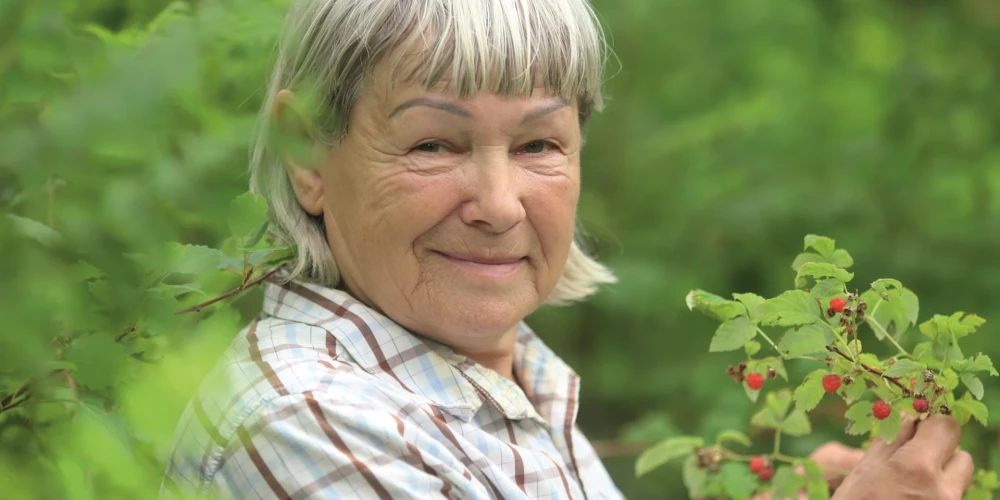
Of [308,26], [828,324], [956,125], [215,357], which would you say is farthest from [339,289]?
[956,125]

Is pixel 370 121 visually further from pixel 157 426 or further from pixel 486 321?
pixel 157 426

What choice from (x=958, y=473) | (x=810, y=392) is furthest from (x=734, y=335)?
(x=958, y=473)

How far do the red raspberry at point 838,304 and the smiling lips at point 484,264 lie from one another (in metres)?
0.58

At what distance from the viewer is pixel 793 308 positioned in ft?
5.86

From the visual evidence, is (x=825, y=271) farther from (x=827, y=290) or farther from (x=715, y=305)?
(x=715, y=305)

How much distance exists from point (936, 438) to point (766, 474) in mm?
466

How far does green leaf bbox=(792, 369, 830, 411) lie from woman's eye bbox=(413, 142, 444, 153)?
0.77 m

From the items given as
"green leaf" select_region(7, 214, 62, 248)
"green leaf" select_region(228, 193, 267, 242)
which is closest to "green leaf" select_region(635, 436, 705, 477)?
"green leaf" select_region(228, 193, 267, 242)

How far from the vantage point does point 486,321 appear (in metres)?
2.00

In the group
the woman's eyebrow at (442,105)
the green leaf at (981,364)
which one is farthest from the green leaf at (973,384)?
the woman's eyebrow at (442,105)

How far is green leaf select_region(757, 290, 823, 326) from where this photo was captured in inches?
69.9

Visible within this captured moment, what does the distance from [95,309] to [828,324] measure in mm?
1180

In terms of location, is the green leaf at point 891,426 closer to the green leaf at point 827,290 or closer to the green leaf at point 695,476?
the green leaf at point 827,290

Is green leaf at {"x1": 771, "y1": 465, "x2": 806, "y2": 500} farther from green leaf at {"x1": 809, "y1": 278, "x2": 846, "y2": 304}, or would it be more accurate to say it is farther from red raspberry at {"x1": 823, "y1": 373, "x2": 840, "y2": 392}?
green leaf at {"x1": 809, "y1": 278, "x2": 846, "y2": 304}
